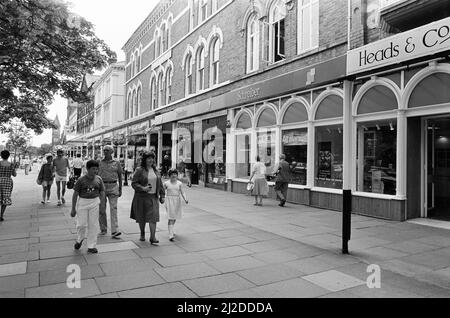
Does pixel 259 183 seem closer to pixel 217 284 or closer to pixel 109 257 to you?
pixel 109 257

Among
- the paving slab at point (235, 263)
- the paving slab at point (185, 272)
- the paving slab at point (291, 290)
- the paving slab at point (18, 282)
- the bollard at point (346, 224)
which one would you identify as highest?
the bollard at point (346, 224)

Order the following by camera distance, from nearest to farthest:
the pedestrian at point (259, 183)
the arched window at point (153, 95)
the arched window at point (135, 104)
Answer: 1. the pedestrian at point (259, 183)
2. the arched window at point (153, 95)
3. the arched window at point (135, 104)

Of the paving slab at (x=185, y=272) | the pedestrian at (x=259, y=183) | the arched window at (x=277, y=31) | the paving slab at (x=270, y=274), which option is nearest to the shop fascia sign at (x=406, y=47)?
the paving slab at (x=270, y=274)

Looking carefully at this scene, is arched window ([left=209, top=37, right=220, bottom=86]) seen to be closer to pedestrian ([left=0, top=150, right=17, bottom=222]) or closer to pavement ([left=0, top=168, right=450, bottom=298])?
pavement ([left=0, top=168, right=450, bottom=298])

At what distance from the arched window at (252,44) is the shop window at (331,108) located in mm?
4199

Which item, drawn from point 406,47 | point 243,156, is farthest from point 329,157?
point 406,47

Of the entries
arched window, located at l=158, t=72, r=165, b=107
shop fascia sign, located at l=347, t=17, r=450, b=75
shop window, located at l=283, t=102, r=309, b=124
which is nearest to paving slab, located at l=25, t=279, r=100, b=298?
shop fascia sign, located at l=347, t=17, r=450, b=75

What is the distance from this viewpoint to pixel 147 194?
659cm

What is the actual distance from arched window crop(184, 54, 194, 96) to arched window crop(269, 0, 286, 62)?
778cm

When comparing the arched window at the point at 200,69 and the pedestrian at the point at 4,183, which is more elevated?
the arched window at the point at 200,69

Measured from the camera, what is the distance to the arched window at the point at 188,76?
68.1 ft

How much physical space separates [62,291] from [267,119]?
10.8 metres

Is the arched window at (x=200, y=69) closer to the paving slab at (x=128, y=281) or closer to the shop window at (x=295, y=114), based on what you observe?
the shop window at (x=295, y=114)

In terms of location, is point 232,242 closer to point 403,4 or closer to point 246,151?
point 403,4
